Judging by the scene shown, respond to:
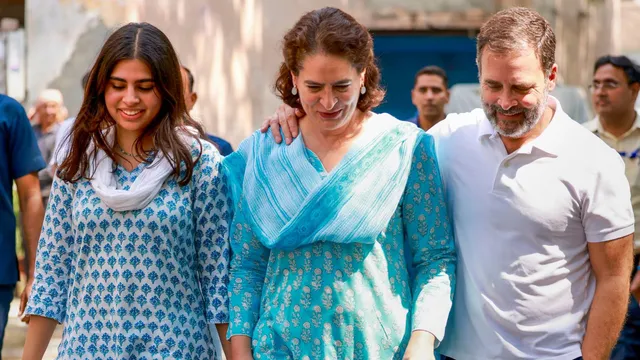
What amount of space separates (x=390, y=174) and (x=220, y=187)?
602mm

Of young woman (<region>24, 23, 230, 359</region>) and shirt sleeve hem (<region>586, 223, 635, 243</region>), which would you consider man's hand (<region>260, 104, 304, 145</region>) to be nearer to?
young woman (<region>24, 23, 230, 359</region>)

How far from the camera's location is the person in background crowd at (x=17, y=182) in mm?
5355

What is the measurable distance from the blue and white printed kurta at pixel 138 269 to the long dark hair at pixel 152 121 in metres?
0.06

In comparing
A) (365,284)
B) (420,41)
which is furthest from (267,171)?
(420,41)

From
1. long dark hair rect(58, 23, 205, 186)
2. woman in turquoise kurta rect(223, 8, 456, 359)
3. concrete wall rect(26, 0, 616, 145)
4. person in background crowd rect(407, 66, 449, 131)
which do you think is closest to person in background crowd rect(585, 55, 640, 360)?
person in background crowd rect(407, 66, 449, 131)

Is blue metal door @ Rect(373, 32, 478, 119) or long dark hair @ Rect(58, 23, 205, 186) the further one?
blue metal door @ Rect(373, 32, 478, 119)

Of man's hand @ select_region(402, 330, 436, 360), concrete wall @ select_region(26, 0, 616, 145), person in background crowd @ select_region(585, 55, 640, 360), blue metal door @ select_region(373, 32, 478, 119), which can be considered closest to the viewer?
man's hand @ select_region(402, 330, 436, 360)

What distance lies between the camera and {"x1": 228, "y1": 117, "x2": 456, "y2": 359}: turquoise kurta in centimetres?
359

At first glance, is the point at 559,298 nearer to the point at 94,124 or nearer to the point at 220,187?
the point at 220,187

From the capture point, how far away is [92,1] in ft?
37.6

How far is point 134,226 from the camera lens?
12.1 feet

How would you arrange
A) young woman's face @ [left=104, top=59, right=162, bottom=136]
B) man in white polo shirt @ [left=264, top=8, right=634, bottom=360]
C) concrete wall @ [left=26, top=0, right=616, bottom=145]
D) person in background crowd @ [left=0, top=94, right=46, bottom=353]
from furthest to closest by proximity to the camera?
concrete wall @ [left=26, top=0, right=616, bottom=145], person in background crowd @ [left=0, top=94, right=46, bottom=353], young woman's face @ [left=104, top=59, right=162, bottom=136], man in white polo shirt @ [left=264, top=8, right=634, bottom=360]

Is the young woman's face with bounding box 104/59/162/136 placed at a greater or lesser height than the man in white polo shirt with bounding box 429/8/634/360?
greater

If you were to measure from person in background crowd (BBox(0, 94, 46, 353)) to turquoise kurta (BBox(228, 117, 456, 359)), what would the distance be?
6.40 ft
